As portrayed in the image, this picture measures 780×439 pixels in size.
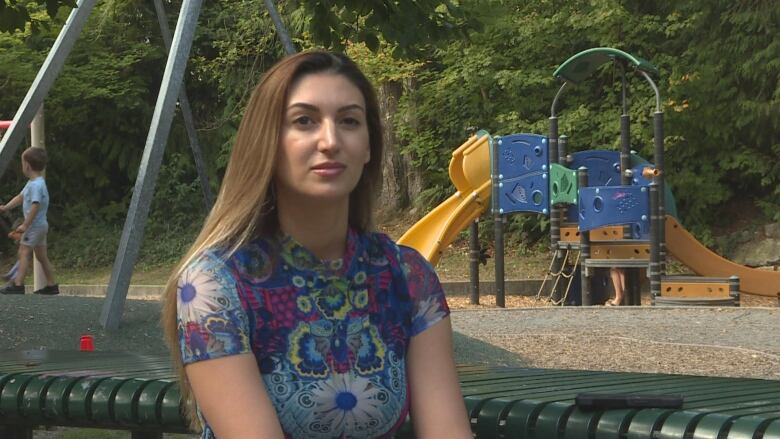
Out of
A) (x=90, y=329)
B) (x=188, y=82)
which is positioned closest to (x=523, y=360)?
(x=90, y=329)

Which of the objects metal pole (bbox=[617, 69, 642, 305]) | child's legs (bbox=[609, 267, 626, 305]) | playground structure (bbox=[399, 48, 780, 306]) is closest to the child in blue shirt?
playground structure (bbox=[399, 48, 780, 306])

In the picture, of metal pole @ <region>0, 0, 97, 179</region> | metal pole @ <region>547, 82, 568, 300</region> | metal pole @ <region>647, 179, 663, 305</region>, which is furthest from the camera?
metal pole @ <region>547, 82, 568, 300</region>

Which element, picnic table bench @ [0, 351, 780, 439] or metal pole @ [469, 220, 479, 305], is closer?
picnic table bench @ [0, 351, 780, 439]

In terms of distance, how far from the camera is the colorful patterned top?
2.10m

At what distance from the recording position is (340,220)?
7.34ft

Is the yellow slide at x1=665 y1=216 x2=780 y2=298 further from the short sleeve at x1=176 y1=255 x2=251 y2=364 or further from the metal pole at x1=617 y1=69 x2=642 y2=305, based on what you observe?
the short sleeve at x1=176 y1=255 x2=251 y2=364

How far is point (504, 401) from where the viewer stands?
270cm

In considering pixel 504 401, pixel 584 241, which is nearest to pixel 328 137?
pixel 504 401

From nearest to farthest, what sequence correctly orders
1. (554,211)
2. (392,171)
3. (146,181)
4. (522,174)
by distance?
(146,181), (522,174), (554,211), (392,171)

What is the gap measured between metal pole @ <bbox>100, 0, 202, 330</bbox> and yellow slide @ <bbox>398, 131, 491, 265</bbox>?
5552 millimetres

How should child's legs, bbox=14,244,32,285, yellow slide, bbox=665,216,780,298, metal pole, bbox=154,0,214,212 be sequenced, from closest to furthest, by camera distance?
1. child's legs, bbox=14,244,32,285
2. metal pole, bbox=154,0,214,212
3. yellow slide, bbox=665,216,780,298

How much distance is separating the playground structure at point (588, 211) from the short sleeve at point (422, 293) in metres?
10.7

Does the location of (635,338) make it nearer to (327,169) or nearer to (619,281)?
(619,281)

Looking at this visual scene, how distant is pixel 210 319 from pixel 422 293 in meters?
0.40
